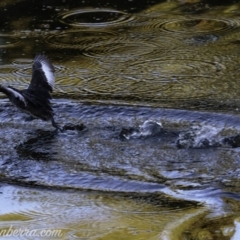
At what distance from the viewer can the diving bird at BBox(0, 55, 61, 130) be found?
648 centimetres

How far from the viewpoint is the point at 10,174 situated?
579cm

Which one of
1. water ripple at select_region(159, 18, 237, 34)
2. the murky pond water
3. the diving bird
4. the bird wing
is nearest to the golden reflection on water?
the murky pond water

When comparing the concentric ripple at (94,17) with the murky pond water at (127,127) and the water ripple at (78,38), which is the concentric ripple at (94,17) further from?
the water ripple at (78,38)

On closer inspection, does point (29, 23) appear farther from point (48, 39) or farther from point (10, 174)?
point (10, 174)

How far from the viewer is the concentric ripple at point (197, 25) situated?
9.60 metres

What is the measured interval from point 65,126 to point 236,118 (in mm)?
1505

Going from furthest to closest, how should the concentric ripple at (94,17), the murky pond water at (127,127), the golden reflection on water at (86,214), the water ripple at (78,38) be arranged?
the concentric ripple at (94,17)
the water ripple at (78,38)
the murky pond water at (127,127)
the golden reflection on water at (86,214)

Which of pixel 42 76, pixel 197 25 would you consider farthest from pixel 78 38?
pixel 42 76

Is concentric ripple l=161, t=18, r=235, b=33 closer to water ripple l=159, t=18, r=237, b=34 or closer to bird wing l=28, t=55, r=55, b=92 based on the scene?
water ripple l=159, t=18, r=237, b=34

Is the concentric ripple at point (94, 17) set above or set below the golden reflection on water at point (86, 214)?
below

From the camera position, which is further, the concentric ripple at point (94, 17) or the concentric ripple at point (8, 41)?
the concentric ripple at point (94, 17)

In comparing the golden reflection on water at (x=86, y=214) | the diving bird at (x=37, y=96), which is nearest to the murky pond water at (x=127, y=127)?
the golden reflection on water at (x=86, y=214)

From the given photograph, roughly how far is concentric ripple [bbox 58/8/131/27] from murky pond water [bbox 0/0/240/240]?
0.09ft

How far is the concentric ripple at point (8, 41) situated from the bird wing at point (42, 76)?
216 centimetres
